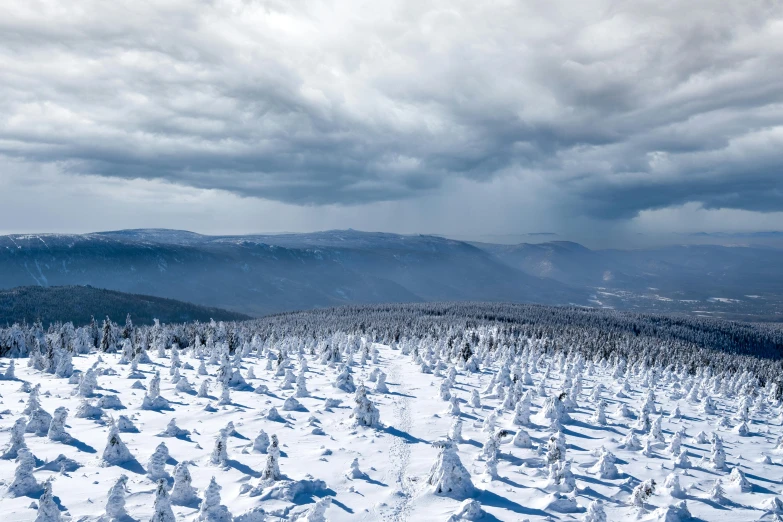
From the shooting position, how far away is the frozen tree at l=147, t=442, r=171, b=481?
25.2 metres

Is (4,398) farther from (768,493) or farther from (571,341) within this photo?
(571,341)

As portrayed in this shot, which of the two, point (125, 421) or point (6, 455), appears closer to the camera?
point (6, 455)

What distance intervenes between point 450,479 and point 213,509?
40.2ft

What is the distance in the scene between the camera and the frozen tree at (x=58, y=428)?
29.5 m

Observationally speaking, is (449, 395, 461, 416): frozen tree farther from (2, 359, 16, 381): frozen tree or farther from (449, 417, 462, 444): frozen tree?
(2, 359, 16, 381): frozen tree

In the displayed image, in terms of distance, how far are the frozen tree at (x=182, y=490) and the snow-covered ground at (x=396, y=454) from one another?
0.61m

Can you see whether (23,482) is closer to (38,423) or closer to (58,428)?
(58,428)

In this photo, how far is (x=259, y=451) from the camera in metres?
29.9

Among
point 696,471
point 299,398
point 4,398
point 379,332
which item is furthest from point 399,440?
point 379,332

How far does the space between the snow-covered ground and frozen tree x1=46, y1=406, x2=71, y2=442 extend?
14cm

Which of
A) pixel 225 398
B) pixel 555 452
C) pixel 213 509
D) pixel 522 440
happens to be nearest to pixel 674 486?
pixel 555 452

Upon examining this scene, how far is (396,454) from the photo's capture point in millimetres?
31203

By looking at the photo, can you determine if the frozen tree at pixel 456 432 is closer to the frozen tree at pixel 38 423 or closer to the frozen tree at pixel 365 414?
the frozen tree at pixel 365 414

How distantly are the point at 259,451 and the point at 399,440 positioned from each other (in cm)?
1019
